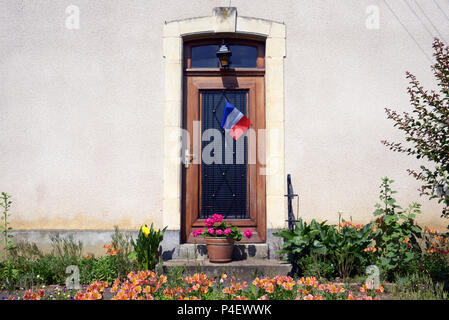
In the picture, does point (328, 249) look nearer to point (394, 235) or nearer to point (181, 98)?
point (394, 235)

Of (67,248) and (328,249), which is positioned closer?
(328,249)

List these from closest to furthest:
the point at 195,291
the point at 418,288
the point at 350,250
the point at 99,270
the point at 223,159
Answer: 1. the point at 195,291
2. the point at 418,288
3. the point at 350,250
4. the point at 99,270
5. the point at 223,159

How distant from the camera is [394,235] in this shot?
156 inches

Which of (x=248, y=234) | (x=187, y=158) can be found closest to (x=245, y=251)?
(x=248, y=234)

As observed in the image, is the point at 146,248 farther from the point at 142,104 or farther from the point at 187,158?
the point at 142,104

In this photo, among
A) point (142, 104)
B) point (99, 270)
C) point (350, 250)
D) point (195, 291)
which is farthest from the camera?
point (142, 104)

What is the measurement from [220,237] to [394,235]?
1.82 meters

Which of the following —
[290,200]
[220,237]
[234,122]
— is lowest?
[220,237]

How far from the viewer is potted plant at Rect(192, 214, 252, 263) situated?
13.6 feet

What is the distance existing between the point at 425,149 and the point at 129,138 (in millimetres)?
3173

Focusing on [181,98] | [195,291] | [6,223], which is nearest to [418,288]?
[195,291]

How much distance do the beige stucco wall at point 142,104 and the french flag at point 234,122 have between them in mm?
536

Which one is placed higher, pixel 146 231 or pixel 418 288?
pixel 146 231
